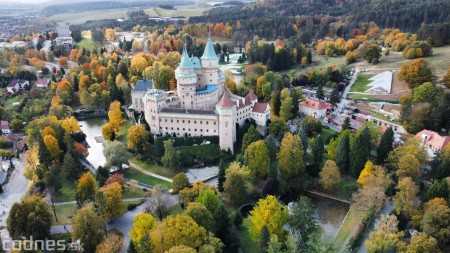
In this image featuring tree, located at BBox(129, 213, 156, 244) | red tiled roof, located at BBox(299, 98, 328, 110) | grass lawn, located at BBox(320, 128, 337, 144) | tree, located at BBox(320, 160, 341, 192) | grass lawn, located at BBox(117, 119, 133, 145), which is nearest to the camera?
tree, located at BBox(129, 213, 156, 244)

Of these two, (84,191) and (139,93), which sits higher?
(139,93)

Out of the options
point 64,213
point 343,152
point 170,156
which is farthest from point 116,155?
point 343,152

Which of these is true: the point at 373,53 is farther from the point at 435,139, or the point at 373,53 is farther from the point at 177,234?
the point at 177,234

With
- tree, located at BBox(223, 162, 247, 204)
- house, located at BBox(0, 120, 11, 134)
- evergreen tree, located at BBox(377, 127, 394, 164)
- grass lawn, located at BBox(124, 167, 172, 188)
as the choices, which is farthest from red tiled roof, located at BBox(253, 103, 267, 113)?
house, located at BBox(0, 120, 11, 134)

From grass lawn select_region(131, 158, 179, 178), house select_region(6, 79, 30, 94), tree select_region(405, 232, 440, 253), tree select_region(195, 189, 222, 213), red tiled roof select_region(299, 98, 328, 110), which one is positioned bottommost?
grass lawn select_region(131, 158, 179, 178)

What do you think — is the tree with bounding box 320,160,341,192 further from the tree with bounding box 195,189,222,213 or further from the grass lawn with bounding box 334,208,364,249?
the tree with bounding box 195,189,222,213

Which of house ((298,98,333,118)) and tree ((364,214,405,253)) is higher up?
house ((298,98,333,118))

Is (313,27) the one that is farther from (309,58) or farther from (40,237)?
(40,237)

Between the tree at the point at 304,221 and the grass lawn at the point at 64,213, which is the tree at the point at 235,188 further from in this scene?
the grass lawn at the point at 64,213
